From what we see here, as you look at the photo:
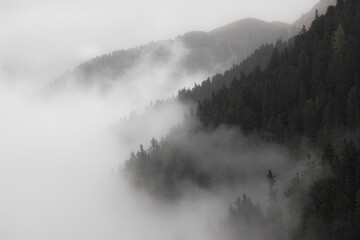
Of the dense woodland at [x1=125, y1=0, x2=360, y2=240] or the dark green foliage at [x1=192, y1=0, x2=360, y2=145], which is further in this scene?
the dark green foliage at [x1=192, y1=0, x2=360, y2=145]

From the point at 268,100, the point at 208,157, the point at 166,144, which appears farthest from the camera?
the point at 166,144

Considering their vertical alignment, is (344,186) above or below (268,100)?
below

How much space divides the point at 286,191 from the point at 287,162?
47.2 ft

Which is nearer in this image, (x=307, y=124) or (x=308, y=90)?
(x=307, y=124)

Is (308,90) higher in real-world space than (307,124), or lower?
higher

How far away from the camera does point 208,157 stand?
16538cm

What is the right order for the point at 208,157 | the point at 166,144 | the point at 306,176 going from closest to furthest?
the point at 306,176
the point at 208,157
the point at 166,144

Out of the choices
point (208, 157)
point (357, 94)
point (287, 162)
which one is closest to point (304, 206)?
point (287, 162)

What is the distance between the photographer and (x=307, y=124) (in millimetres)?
116562

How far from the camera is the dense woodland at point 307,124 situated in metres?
87.2

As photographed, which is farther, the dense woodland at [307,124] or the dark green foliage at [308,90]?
the dark green foliage at [308,90]

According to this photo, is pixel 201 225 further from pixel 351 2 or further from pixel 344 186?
pixel 351 2

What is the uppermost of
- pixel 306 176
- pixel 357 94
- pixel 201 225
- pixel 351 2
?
pixel 351 2

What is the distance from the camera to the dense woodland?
8725cm
